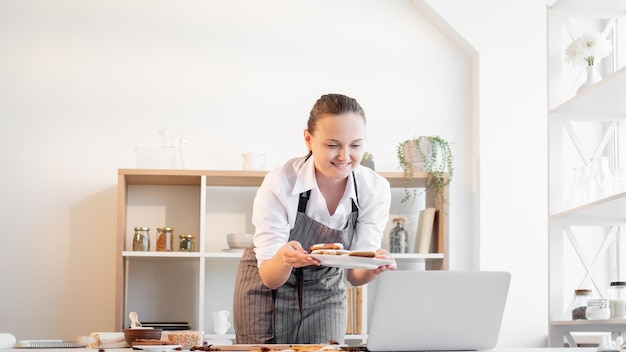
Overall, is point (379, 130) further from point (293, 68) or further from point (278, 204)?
point (278, 204)

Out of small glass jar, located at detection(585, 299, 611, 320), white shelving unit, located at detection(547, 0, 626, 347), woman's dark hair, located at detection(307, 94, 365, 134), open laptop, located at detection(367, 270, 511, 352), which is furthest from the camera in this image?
white shelving unit, located at detection(547, 0, 626, 347)

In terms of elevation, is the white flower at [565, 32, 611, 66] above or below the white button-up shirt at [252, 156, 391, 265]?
above

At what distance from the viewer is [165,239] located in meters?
4.54

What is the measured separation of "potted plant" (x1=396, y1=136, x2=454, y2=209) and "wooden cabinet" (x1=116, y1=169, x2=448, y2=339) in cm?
5

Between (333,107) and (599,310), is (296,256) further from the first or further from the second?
(599,310)

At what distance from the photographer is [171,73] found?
4855 mm

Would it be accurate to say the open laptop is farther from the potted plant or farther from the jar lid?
the potted plant

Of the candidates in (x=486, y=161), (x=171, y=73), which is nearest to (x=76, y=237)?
(x=171, y=73)

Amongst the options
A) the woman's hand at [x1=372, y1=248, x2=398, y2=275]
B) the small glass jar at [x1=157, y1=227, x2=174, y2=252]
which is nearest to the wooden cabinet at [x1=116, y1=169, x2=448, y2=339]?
the small glass jar at [x1=157, y1=227, x2=174, y2=252]

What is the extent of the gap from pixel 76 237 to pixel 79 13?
3.85 ft

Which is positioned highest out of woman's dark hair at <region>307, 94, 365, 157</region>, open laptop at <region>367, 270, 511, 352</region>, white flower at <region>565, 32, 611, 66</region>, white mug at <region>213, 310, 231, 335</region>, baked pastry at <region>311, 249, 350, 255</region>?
white flower at <region>565, 32, 611, 66</region>

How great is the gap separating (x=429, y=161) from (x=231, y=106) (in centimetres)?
108

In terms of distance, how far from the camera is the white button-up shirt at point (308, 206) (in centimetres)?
273

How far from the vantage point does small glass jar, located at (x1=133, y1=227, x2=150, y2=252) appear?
4.51 metres
